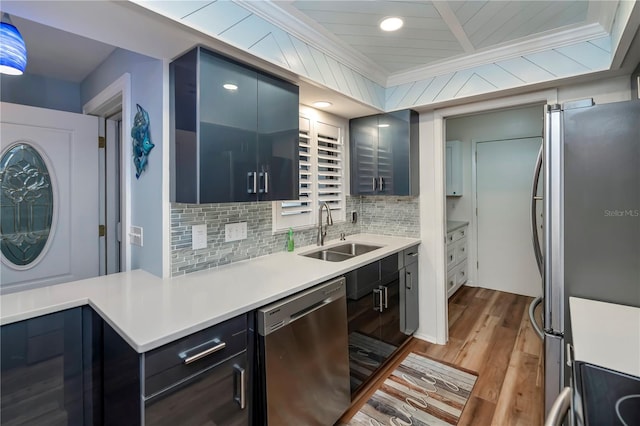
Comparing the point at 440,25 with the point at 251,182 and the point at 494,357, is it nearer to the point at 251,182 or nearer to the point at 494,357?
the point at 251,182

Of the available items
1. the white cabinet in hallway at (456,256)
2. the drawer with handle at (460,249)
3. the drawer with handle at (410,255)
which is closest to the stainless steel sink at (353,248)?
the drawer with handle at (410,255)

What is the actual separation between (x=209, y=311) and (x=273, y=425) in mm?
618

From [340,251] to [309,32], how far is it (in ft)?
5.54

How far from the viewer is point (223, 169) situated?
1.54 meters

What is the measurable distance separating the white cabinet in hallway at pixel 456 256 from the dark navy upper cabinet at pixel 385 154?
1.15m

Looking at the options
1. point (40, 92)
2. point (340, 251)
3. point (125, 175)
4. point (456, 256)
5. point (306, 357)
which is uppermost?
point (40, 92)

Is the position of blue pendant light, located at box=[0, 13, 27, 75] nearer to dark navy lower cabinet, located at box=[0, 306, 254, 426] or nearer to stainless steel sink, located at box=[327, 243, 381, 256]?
dark navy lower cabinet, located at box=[0, 306, 254, 426]

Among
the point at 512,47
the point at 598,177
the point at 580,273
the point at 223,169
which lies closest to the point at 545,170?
the point at 598,177

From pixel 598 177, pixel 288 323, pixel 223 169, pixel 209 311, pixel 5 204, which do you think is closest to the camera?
pixel 209 311

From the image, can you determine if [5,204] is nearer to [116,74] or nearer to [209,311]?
[116,74]

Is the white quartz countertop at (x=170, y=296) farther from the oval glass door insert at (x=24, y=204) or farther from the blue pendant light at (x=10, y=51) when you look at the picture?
the blue pendant light at (x=10, y=51)

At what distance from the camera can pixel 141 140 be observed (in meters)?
1.77

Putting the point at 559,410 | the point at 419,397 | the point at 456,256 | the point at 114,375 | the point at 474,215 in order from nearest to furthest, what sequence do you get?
1. the point at 559,410
2. the point at 114,375
3. the point at 419,397
4. the point at 456,256
5. the point at 474,215

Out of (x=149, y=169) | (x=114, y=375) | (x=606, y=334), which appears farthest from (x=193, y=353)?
(x=606, y=334)
